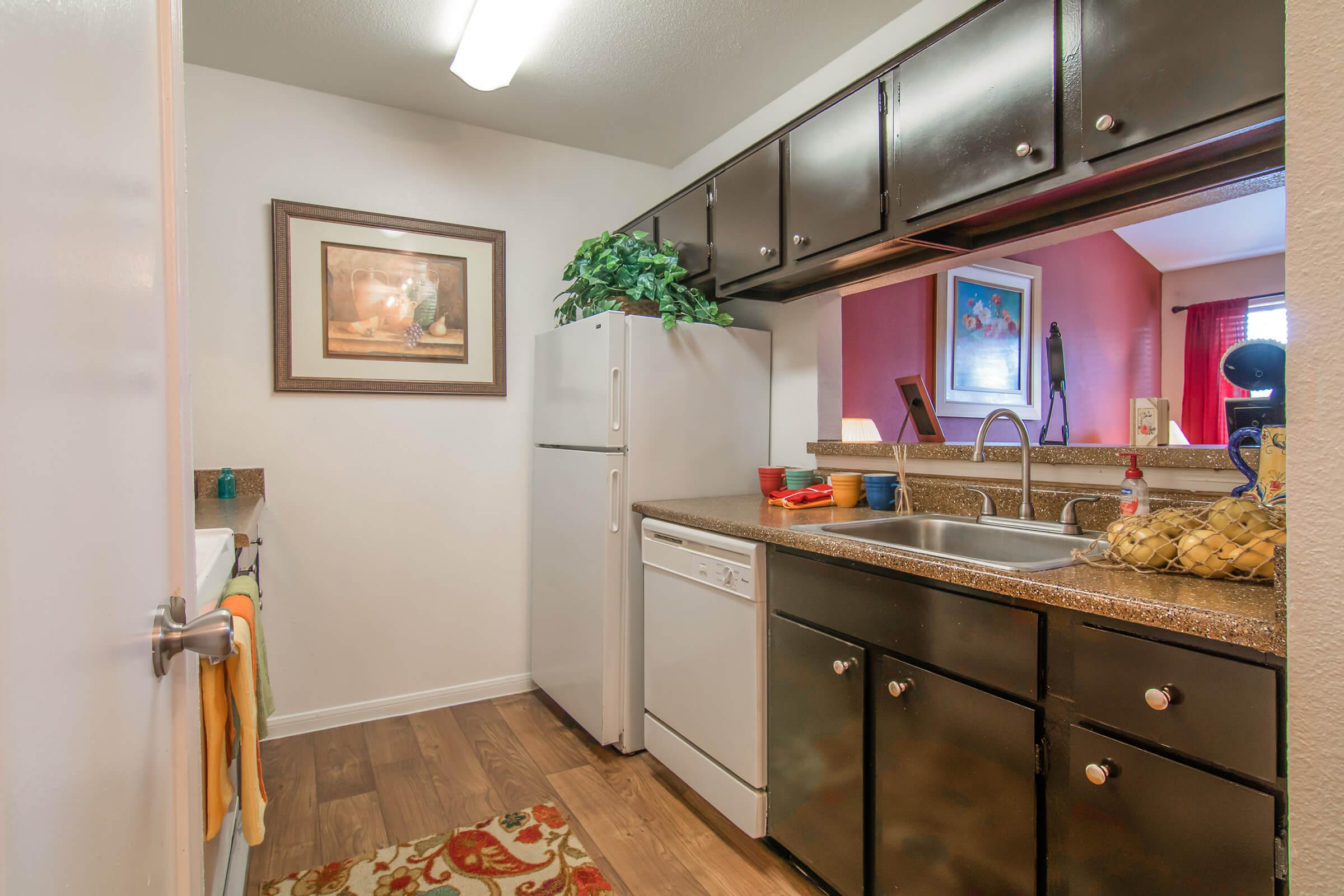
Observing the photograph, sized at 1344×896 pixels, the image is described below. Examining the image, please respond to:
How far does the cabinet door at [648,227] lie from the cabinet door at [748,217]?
43 centimetres

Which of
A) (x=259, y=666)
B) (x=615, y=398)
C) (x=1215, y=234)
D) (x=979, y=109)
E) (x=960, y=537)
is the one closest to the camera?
(x=259, y=666)

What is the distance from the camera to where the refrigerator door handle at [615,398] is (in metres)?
2.40

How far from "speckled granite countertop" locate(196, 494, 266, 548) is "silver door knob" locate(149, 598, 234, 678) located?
1.09 metres

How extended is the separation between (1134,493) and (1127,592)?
579 millimetres

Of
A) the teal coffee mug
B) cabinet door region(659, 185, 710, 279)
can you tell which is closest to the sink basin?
the teal coffee mug

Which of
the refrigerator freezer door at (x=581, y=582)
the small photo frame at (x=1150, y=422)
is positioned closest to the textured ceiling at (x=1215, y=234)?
the small photo frame at (x=1150, y=422)

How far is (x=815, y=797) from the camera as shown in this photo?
1.66 meters

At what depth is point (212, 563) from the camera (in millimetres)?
1247

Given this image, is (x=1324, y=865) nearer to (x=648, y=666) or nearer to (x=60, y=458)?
(x=60, y=458)

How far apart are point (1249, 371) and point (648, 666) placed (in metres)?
1.83

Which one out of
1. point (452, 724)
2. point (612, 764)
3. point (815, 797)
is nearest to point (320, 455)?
point (452, 724)

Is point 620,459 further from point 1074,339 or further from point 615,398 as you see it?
point 1074,339

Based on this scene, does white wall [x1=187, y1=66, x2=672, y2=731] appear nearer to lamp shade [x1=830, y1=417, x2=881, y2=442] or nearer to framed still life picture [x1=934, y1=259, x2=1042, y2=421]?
lamp shade [x1=830, y1=417, x2=881, y2=442]

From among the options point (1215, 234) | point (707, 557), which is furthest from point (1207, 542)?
point (1215, 234)
